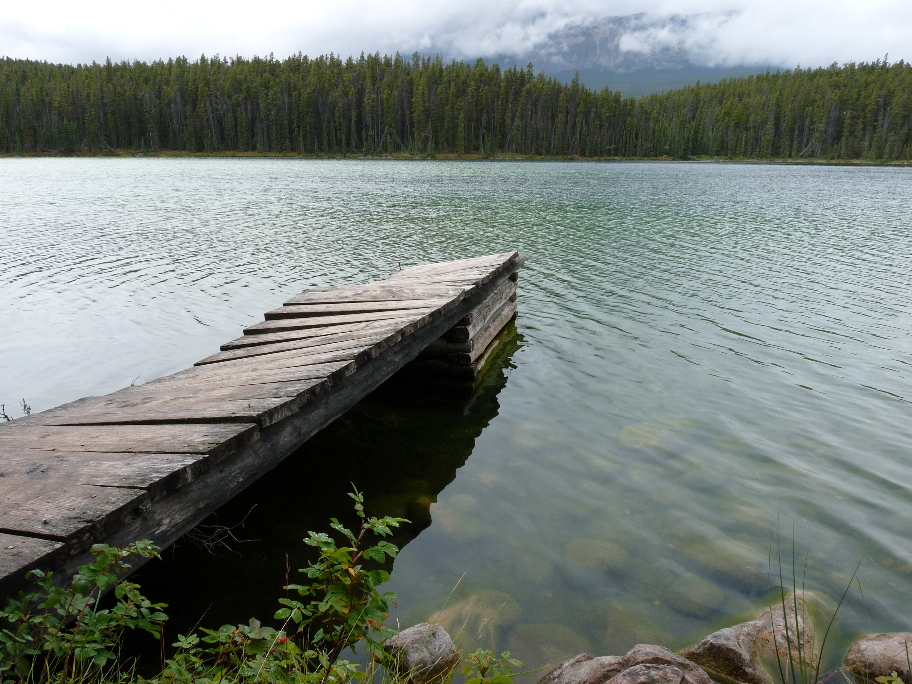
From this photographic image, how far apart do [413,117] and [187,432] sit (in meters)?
113

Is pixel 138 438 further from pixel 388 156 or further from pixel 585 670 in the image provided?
pixel 388 156

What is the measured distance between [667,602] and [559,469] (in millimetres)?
1658

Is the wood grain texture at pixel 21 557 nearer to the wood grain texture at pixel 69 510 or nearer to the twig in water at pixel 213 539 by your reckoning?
the wood grain texture at pixel 69 510

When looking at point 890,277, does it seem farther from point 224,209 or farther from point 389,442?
point 224,209

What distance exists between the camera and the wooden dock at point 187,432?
2.23 meters

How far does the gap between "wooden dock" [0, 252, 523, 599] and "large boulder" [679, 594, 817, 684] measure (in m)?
2.54

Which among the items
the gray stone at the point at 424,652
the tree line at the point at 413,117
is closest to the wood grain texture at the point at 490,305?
the gray stone at the point at 424,652

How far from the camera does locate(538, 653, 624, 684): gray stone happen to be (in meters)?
2.60

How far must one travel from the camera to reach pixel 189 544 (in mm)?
3984

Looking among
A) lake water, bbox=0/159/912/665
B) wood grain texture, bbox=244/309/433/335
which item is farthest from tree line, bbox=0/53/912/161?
wood grain texture, bbox=244/309/433/335

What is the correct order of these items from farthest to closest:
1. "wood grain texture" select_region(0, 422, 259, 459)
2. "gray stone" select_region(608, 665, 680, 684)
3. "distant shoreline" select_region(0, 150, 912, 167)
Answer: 1. "distant shoreline" select_region(0, 150, 912, 167)
2. "wood grain texture" select_region(0, 422, 259, 459)
3. "gray stone" select_region(608, 665, 680, 684)

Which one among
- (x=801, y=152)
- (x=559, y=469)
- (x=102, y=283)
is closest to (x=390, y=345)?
(x=559, y=469)

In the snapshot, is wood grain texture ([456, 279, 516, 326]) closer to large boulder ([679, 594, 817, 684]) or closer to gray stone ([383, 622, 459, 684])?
gray stone ([383, 622, 459, 684])

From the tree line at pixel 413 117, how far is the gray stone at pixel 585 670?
99.9 meters
